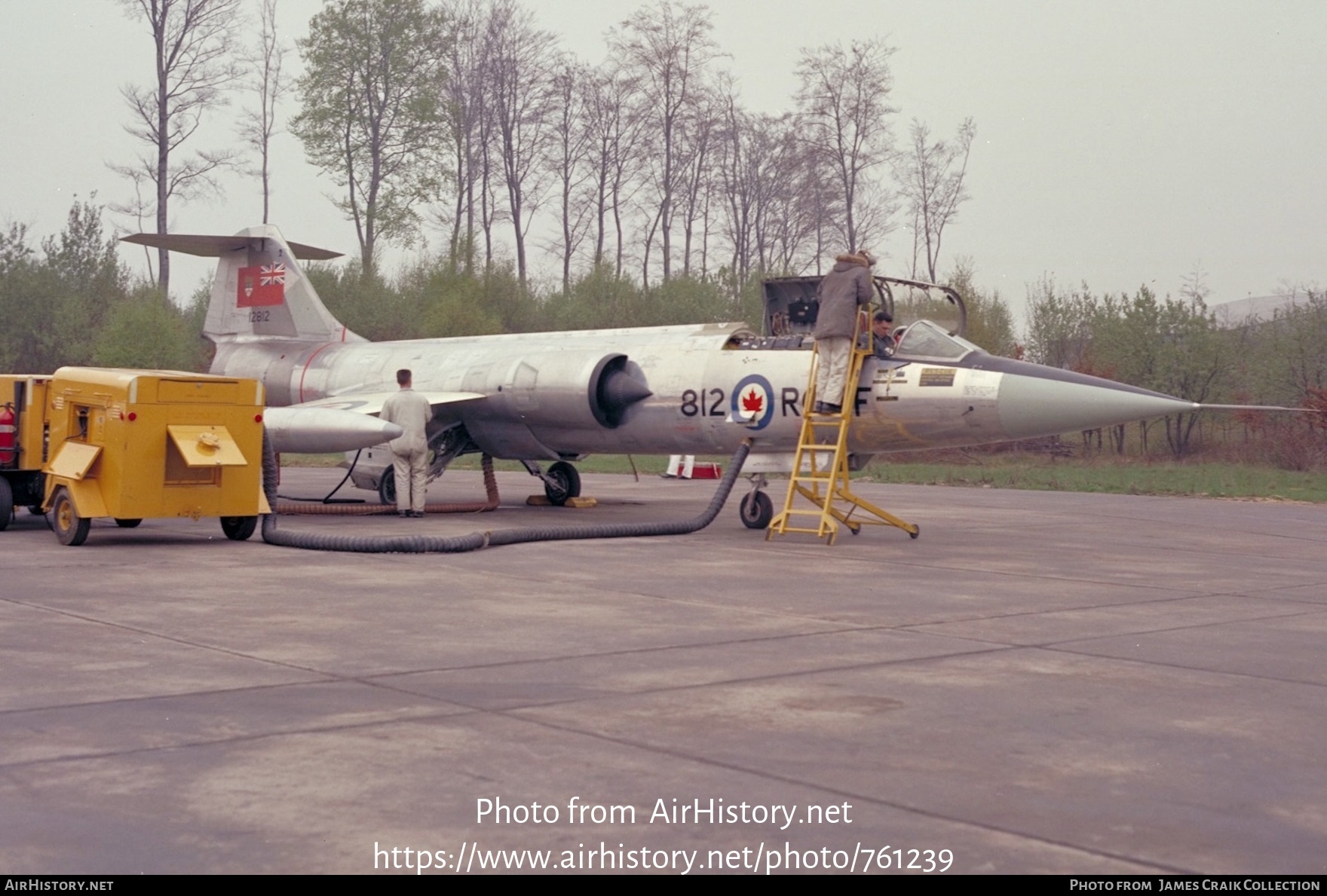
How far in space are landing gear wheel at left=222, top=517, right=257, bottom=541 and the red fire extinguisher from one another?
227cm

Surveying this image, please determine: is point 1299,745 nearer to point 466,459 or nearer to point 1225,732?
point 1225,732

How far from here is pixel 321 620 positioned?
283 inches

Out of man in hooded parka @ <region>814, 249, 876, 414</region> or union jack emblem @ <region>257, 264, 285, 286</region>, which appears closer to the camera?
man in hooded parka @ <region>814, 249, 876, 414</region>

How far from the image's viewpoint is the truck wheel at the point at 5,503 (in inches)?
476

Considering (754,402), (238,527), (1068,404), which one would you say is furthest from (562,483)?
(1068,404)

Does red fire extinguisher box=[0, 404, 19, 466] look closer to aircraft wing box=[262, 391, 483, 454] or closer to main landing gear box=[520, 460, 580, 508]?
aircraft wing box=[262, 391, 483, 454]

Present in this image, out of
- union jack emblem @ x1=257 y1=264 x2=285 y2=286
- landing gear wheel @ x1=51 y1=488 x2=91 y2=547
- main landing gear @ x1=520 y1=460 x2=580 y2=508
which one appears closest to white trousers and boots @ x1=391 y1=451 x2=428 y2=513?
main landing gear @ x1=520 y1=460 x2=580 y2=508

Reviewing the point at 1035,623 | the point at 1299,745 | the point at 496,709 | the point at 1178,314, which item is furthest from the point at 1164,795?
the point at 1178,314

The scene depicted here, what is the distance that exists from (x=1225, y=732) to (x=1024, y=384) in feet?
26.0

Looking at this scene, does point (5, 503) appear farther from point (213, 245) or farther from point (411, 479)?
point (213, 245)

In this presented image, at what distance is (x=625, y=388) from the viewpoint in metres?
14.7

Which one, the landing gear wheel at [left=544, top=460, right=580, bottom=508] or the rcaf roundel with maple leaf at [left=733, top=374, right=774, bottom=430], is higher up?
the rcaf roundel with maple leaf at [left=733, top=374, right=774, bottom=430]

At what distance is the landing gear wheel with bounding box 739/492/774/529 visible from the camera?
1379cm

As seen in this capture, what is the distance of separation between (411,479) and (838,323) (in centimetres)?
505
